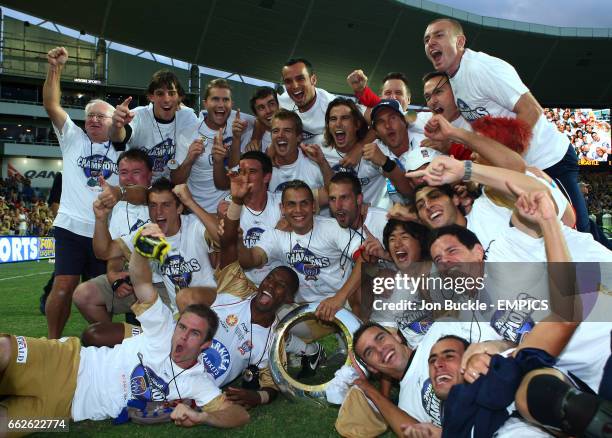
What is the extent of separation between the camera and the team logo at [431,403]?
123 inches

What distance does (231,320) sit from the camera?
14.7ft

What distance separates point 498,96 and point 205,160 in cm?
348

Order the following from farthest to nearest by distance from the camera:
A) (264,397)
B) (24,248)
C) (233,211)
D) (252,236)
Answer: (24,248), (252,236), (233,211), (264,397)

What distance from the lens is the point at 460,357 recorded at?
2.99 metres

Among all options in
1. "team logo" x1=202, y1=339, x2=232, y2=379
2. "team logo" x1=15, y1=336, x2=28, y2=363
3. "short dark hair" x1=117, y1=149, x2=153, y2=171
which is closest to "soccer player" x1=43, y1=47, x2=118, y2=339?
"short dark hair" x1=117, y1=149, x2=153, y2=171

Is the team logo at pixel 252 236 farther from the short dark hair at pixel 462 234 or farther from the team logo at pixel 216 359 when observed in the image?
the short dark hair at pixel 462 234

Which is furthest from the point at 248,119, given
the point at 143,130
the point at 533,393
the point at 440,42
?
the point at 533,393

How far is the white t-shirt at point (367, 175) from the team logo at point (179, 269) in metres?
1.89

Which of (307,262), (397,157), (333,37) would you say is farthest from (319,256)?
(333,37)

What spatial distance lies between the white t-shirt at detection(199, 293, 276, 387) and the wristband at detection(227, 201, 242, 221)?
0.77 meters

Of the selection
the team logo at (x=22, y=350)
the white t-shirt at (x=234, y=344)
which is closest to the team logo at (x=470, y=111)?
the white t-shirt at (x=234, y=344)

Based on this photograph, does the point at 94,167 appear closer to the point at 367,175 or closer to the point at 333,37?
the point at 367,175

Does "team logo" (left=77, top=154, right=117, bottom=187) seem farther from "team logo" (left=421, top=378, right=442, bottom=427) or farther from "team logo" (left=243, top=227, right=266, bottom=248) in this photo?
"team logo" (left=421, top=378, right=442, bottom=427)

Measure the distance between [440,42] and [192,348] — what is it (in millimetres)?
3340
